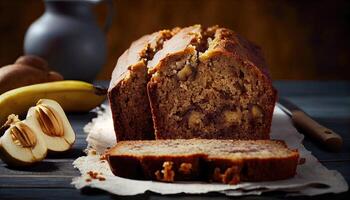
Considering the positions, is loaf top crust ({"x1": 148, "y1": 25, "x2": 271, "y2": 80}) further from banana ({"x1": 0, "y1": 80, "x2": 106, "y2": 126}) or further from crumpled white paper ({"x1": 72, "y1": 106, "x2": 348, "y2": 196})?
banana ({"x1": 0, "y1": 80, "x2": 106, "y2": 126})

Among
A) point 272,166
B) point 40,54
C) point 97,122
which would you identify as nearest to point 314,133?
point 272,166

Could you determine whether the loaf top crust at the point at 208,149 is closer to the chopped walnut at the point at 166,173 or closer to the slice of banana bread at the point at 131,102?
the chopped walnut at the point at 166,173

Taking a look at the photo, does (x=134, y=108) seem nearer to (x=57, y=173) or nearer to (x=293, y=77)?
(x=57, y=173)

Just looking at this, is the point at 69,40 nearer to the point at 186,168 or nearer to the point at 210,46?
the point at 210,46

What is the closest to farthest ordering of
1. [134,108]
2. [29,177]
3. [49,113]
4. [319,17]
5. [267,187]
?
[267,187] < [29,177] < [49,113] < [134,108] < [319,17]

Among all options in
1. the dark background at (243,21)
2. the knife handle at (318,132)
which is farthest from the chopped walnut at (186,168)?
the dark background at (243,21)

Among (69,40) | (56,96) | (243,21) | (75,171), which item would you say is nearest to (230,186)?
(75,171)

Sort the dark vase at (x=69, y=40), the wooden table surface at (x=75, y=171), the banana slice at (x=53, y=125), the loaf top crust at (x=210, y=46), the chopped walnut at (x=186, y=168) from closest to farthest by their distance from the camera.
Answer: the wooden table surface at (x=75, y=171) → the chopped walnut at (x=186, y=168) → the banana slice at (x=53, y=125) → the loaf top crust at (x=210, y=46) → the dark vase at (x=69, y=40)
